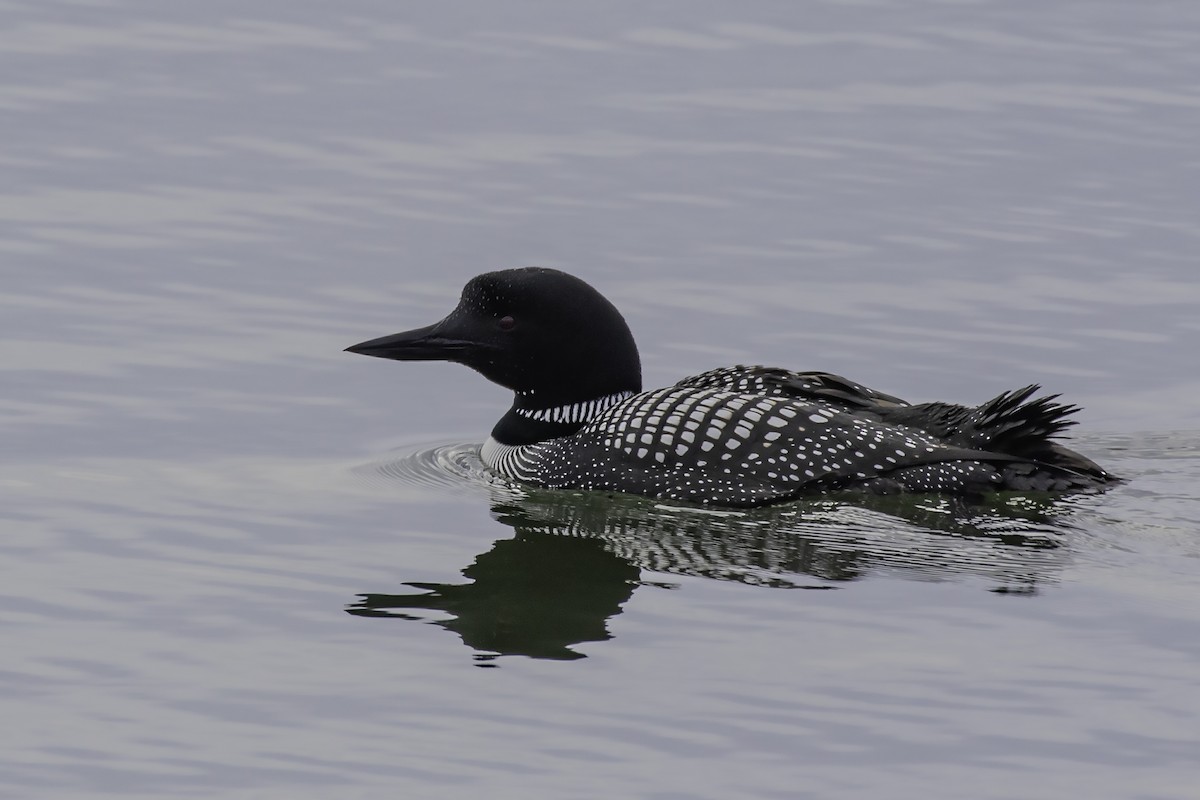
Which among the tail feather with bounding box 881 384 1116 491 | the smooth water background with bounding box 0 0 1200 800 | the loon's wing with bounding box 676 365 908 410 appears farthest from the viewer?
the loon's wing with bounding box 676 365 908 410

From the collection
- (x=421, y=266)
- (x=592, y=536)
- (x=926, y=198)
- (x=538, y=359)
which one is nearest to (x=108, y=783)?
(x=592, y=536)

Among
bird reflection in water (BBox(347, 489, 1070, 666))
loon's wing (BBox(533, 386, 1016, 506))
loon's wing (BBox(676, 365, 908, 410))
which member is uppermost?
loon's wing (BBox(676, 365, 908, 410))

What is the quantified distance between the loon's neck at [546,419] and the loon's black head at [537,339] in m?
0.01

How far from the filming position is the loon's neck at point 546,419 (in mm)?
7250

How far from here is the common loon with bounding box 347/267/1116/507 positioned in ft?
21.7

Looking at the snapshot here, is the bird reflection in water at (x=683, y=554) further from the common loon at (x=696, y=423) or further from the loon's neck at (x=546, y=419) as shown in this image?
the loon's neck at (x=546, y=419)

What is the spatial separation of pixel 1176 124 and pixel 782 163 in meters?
2.16

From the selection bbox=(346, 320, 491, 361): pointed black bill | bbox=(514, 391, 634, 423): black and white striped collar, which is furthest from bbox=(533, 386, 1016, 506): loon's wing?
bbox=(346, 320, 491, 361): pointed black bill

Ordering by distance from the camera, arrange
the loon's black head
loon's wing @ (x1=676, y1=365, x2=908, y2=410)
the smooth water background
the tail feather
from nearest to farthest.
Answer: the smooth water background
the tail feather
loon's wing @ (x1=676, y1=365, x2=908, y2=410)
the loon's black head

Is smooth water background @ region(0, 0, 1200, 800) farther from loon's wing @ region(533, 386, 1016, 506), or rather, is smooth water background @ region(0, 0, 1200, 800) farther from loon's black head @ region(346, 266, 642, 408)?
loon's black head @ region(346, 266, 642, 408)

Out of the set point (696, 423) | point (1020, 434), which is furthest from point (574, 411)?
point (1020, 434)

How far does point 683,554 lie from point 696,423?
2.19ft

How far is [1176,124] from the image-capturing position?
35.7 feet

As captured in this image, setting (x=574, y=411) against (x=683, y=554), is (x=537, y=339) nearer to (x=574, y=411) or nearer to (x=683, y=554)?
(x=574, y=411)
